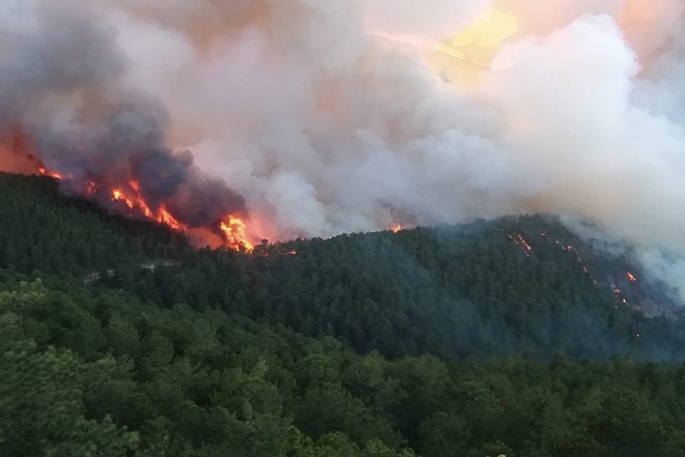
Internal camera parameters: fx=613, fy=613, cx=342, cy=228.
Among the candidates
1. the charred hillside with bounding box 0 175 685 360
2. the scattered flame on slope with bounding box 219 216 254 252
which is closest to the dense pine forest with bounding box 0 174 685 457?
the charred hillside with bounding box 0 175 685 360

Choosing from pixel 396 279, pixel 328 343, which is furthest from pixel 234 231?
pixel 328 343

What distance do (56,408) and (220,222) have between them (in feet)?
97.6

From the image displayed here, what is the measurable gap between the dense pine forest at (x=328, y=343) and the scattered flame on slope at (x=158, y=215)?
1.08 m

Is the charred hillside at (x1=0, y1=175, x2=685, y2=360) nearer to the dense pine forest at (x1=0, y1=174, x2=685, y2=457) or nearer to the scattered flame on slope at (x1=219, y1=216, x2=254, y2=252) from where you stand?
the dense pine forest at (x1=0, y1=174, x2=685, y2=457)

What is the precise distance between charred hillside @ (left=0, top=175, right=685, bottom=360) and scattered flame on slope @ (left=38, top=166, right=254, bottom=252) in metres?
0.84

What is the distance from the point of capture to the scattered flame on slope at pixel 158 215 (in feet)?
118

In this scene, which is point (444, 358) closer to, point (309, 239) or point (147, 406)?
point (309, 239)

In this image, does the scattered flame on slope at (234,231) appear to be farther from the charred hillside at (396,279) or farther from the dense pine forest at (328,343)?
the dense pine forest at (328,343)

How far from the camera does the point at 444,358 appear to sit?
27.1 metres

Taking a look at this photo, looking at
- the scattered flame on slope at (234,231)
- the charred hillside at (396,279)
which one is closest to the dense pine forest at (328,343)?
the charred hillside at (396,279)

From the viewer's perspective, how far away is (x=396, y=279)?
31.7 m

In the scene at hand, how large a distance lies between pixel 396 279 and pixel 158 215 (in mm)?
15797

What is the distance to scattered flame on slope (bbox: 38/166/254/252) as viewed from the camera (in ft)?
118

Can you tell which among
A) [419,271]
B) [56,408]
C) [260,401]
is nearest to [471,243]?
[419,271]
